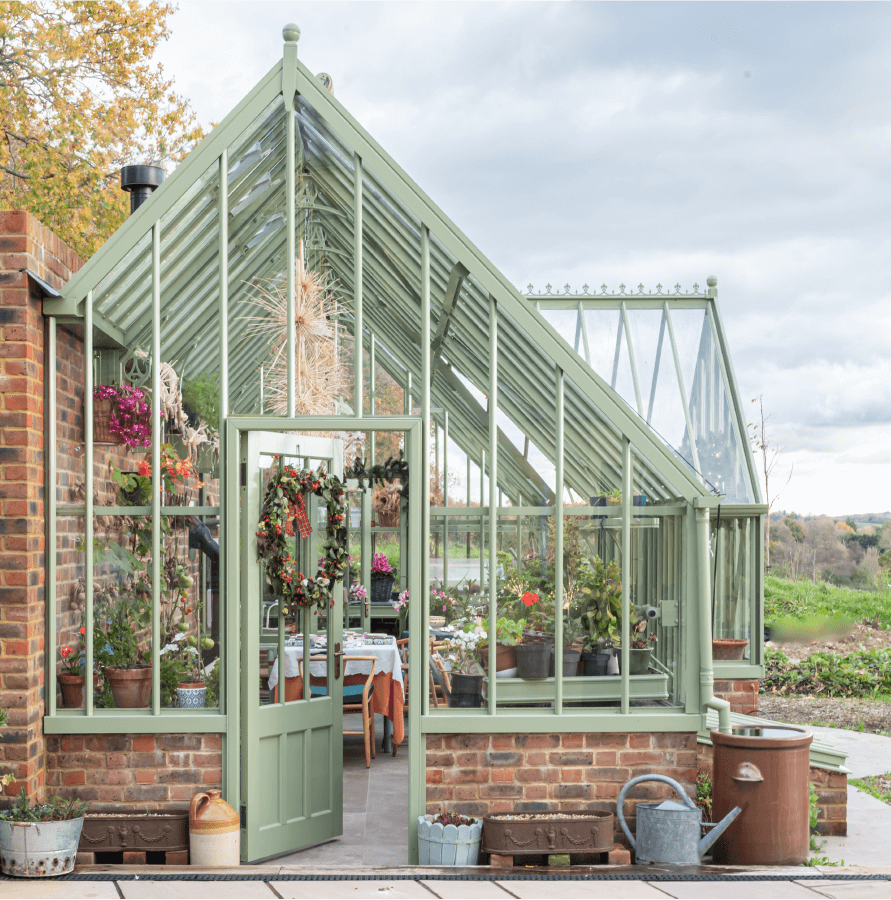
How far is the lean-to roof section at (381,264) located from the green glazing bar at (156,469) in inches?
6.1

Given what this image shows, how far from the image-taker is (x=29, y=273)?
4895 millimetres

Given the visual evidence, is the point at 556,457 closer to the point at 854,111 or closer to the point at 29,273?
the point at 29,273

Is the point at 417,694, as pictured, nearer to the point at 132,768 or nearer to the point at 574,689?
the point at 574,689

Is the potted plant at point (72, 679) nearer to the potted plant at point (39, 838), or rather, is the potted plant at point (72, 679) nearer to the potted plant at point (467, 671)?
the potted plant at point (39, 838)

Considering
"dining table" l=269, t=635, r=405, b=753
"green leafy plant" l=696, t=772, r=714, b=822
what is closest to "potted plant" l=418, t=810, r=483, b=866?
"green leafy plant" l=696, t=772, r=714, b=822

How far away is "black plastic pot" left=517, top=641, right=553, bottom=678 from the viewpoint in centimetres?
535

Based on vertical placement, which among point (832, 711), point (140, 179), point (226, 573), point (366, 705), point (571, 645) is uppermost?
point (140, 179)

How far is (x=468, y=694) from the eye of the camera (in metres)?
5.39

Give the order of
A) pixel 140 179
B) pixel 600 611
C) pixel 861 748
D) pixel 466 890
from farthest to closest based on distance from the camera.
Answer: pixel 861 748
pixel 140 179
pixel 600 611
pixel 466 890

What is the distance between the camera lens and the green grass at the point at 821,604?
13984 mm

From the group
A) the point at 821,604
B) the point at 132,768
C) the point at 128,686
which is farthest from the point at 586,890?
the point at 821,604

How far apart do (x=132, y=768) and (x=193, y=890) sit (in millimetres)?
900

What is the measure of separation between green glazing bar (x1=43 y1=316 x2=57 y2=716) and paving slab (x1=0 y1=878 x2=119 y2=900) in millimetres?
894

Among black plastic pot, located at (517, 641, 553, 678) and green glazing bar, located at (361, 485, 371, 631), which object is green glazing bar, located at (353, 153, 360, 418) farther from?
green glazing bar, located at (361, 485, 371, 631)
